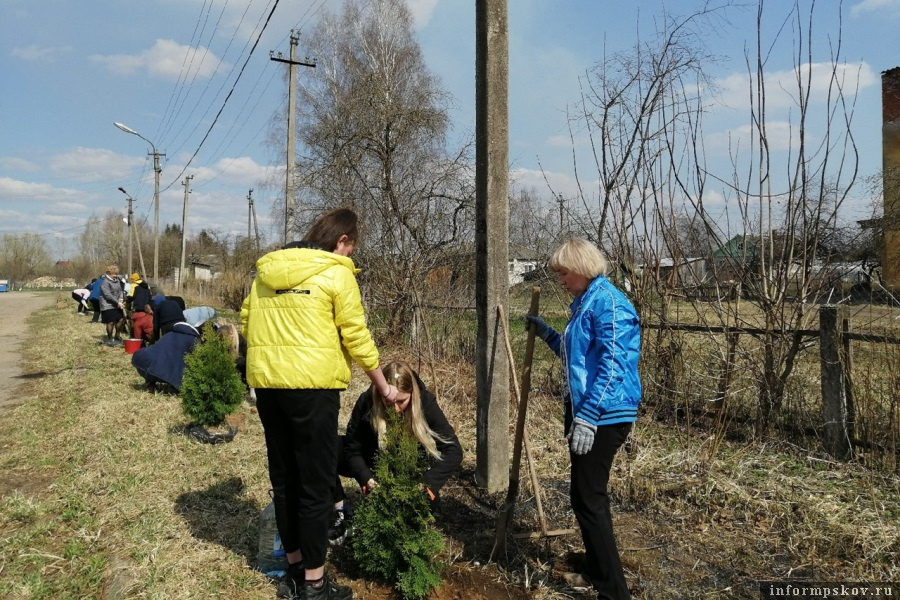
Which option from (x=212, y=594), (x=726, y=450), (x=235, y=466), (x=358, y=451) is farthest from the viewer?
(x=235, y=466)

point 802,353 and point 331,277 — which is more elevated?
point 331,277

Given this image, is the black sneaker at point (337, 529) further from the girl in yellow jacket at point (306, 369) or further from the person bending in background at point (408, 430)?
the girl in yellow jacket at point (306, 369)

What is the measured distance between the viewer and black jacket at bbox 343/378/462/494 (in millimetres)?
3271

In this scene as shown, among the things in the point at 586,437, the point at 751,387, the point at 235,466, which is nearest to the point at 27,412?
the point at 235,466

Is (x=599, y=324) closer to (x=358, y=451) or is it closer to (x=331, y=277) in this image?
(x=331, y=277)

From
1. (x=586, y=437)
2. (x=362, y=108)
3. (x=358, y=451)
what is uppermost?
(x=362, y=108)

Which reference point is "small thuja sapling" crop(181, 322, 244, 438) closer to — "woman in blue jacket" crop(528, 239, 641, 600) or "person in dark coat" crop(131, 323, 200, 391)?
"person in dark coat" crop(131, 323, 200, 391)

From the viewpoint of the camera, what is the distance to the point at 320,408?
8.55 ft

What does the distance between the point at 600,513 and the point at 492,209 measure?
1.98 m

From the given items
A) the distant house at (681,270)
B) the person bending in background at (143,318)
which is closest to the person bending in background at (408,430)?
the distant house at (681,270)

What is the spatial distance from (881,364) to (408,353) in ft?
17.3

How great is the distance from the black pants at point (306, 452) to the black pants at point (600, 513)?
42.2 inches

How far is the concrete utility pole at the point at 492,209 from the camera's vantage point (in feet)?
12.6

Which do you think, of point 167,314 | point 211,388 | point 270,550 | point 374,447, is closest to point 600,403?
point 374,447
